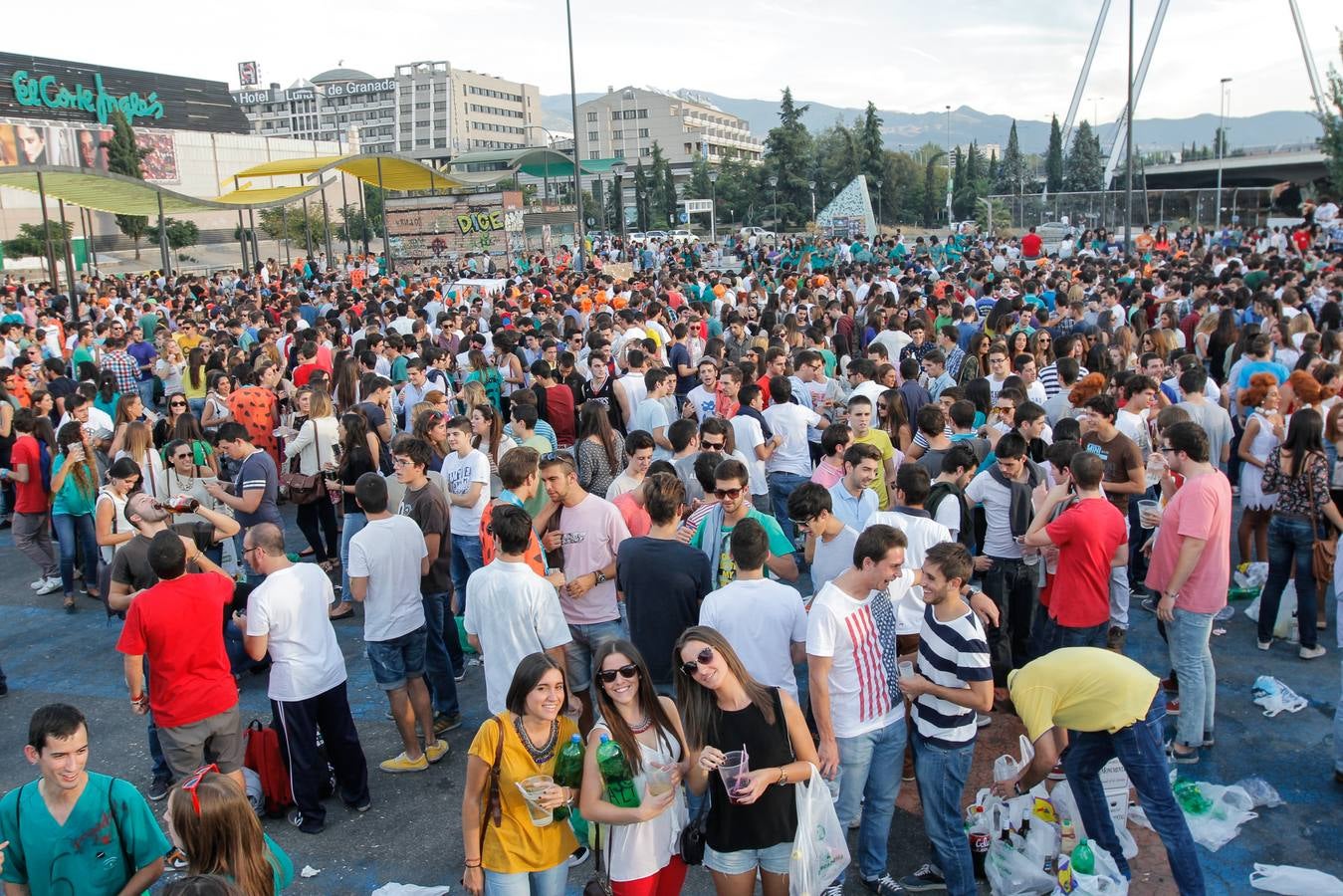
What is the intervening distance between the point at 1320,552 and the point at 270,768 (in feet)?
21.5

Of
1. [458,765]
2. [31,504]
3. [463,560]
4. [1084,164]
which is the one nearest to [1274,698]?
[458,765]

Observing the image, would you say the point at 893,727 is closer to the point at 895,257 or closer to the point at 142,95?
the point at 895,257

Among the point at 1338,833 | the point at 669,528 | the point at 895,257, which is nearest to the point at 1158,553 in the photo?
the point at 1338,833

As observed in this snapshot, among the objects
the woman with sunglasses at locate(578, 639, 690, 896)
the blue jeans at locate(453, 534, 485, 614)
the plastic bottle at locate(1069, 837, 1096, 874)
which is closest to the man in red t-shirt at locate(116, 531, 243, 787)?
the blue jeans at locate(453, 534, 485, 614)

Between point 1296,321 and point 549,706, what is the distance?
31.7 feet

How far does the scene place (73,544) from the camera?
8500mm

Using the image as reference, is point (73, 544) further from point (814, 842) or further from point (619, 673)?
point (814, 842)

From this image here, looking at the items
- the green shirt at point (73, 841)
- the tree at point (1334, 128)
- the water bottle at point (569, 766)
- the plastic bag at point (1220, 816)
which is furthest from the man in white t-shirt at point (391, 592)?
the tree at point (1334, 128)

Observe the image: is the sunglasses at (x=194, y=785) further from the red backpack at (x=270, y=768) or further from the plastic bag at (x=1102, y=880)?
the plastic bag at (x=1102, y=880)

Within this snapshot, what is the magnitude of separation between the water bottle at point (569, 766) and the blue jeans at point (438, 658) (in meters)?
2.68

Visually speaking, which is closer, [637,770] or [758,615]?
[637,770]

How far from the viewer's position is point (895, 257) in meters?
24.6

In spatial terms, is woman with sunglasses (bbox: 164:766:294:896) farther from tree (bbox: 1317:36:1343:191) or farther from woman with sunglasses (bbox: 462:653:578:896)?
tree (bbox: 1317:36:1343:191)

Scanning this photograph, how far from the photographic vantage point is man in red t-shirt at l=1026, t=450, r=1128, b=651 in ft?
16.6
